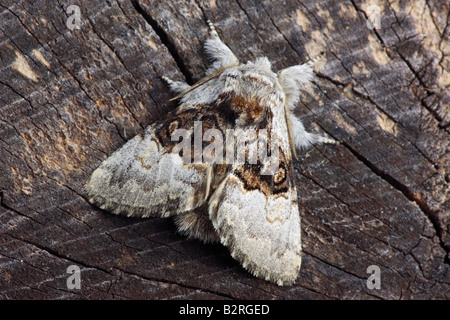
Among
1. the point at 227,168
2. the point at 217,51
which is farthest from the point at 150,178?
the point at 217,51

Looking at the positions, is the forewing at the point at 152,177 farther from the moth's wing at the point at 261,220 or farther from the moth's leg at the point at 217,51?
the moth's leg at the point at 217,51

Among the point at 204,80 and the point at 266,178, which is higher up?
the point at 204,80

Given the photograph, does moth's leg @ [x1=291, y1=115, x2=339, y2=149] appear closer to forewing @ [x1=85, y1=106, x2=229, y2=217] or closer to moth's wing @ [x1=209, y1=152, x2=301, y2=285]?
moth's wing @ [x1=209, y1=152, x2=301, y2=285]

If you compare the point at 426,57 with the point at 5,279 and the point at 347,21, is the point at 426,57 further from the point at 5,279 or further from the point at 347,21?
the point at 5,279

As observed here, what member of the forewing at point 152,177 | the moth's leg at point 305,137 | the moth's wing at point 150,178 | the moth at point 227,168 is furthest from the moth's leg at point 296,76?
the moth's wing at point 150,178

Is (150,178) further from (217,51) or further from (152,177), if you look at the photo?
(217,51)

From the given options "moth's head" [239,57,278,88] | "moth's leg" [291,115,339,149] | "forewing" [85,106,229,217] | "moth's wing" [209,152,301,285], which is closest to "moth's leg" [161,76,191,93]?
"forewing" [85,106,229,217]
